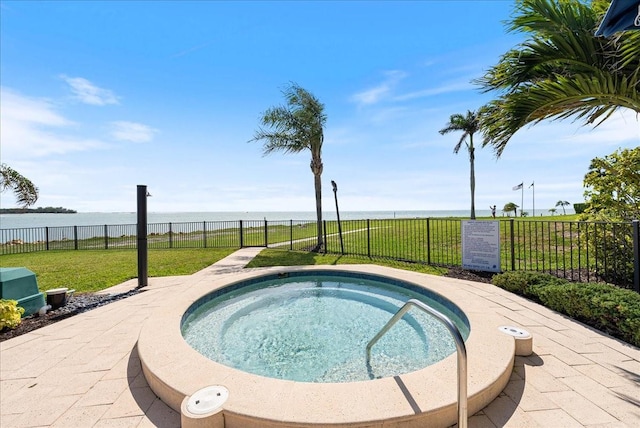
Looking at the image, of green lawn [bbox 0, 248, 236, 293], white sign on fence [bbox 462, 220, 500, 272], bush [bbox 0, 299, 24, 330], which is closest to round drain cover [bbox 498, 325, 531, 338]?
white sign on fence [bbox 462, 220, 500, 272]

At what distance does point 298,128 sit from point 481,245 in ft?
27.2

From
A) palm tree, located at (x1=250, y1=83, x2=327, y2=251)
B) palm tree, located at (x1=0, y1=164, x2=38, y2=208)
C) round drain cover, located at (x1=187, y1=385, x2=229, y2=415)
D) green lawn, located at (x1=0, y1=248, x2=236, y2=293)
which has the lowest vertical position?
green lawn, located at (x1=0, y1=248, x2=236, y2=293)

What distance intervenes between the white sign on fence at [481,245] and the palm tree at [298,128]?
5.82 meters

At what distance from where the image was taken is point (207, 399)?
1909 millimetres

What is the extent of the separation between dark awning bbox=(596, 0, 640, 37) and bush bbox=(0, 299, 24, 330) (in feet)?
26.3

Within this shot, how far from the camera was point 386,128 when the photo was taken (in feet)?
42.3

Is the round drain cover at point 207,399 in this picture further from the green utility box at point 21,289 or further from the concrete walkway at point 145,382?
the green utility box at point 21,289

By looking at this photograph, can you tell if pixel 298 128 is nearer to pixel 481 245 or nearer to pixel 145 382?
pixel 481 245

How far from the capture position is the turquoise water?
3.06 metres

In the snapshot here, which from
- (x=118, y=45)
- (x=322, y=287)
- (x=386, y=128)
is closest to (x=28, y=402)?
(x=322, y=287)

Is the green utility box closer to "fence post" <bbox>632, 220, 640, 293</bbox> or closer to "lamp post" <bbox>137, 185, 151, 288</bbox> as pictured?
"lamp post" <bbox>137, 185, 151, 288</bbox>

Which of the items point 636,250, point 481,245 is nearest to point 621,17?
point 636,250

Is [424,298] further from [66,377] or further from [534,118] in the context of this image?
[66,377]

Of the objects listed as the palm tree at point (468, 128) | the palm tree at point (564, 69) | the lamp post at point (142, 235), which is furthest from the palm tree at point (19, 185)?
the palm tree at point (468, 128)
